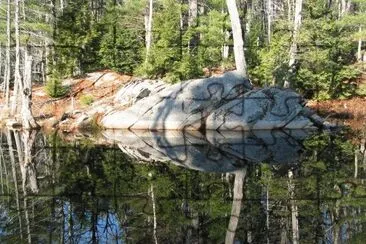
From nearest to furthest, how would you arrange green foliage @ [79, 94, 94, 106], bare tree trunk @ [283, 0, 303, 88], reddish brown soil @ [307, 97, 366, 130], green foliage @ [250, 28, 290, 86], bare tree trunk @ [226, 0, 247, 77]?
bare tree trunk @ [226, 0, 247, 77] < reddish brown soil @ [307, 97, 366, 130] < bare tree trunk @ [283, 0, 303, 88] < green foliage @ [250, 28, 290, 86] < green foliage @ [79, 94, 94, 106]

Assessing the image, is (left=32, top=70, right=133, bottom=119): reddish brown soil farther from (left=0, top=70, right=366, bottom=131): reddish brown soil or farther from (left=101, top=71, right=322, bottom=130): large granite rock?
(left=101, top=71, right=322, bottom=130): large granite rock

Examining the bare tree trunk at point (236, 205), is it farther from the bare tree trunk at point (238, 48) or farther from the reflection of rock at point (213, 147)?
the bare tree trunk at point (238, 48)

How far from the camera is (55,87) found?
28.6 metres

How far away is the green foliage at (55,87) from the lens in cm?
2848

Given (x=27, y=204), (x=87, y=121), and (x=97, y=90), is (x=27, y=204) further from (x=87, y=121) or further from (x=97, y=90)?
(x=97, y=90)

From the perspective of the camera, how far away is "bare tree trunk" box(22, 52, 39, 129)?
77.0 feet

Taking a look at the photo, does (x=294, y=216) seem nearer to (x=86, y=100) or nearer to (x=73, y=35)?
(x=86, y=100)

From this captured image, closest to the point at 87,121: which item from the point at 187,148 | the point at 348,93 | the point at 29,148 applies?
the point at 29,148

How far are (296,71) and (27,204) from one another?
69.8 feet

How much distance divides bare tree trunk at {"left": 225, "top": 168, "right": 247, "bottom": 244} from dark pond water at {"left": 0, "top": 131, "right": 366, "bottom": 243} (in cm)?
2

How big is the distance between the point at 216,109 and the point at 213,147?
6786 millimetres

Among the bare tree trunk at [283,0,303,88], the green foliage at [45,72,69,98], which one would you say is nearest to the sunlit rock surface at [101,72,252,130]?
the bare tree trunk at [283,0,303,88]

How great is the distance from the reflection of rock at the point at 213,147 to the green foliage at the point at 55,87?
931cm

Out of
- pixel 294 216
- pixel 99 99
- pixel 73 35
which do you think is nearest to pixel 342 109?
pixel 99 99
